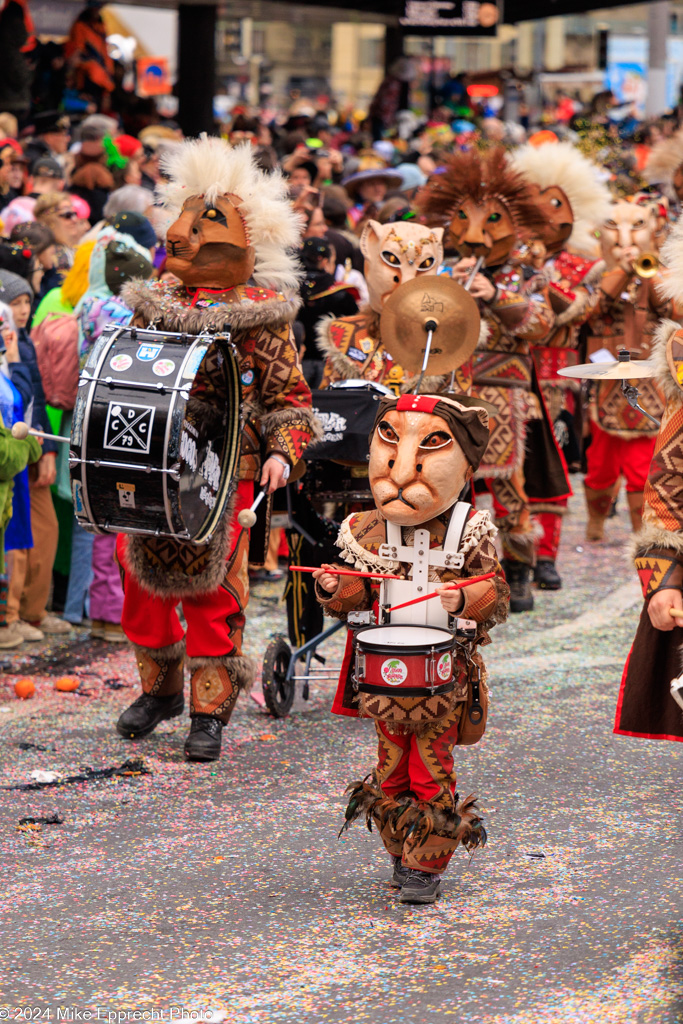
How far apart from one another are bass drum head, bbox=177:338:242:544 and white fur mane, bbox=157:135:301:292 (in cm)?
58

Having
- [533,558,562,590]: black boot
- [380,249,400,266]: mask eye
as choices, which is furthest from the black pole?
[380,249,400,266]: mask eye

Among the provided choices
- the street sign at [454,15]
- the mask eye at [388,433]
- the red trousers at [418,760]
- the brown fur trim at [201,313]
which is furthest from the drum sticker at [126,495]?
the street sign at [454,15]

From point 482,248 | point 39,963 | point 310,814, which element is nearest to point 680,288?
point 310,814

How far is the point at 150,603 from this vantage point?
5297 millimetres

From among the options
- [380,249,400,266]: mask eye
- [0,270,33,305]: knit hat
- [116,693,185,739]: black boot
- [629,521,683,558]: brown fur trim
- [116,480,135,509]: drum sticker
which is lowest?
Result: [116,693,185,739]: black boot

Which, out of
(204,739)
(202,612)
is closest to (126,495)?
(202,612)

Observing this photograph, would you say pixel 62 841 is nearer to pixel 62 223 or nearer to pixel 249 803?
pixel 249 803

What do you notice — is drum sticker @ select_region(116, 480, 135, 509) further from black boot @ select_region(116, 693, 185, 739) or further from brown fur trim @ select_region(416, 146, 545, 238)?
brown fur trim @ select_region(416, 146, 545, 238)

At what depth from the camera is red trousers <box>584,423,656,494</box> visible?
8375 millimetres

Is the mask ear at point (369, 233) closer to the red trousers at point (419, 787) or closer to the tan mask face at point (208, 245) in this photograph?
the tan mask face at point (208, 245)

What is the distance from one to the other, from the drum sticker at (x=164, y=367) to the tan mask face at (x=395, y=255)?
1678 millimetres

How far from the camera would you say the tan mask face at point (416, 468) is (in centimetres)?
397

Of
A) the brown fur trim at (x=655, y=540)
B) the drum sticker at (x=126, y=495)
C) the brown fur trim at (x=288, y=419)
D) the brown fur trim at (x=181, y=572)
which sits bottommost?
the brown fur trim at (x=181, y=572)

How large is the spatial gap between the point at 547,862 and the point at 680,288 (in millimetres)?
1778
